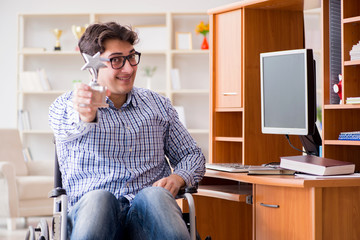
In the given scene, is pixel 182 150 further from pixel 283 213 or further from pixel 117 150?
pixel 283 213

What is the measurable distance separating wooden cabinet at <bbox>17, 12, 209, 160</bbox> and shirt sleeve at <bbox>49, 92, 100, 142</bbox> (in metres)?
3.96

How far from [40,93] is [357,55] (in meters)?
4.40

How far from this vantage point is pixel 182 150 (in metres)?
2.28

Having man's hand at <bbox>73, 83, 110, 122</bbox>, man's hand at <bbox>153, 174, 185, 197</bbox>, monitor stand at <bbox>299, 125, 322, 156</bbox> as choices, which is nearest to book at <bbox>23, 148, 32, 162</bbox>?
monitor stand at <bbox>299, 125, 322, 156</bbox>

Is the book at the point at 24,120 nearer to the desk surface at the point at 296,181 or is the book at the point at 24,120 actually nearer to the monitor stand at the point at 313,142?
the monitor stand at the point at 313,142

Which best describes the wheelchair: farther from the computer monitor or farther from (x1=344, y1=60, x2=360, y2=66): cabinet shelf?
(x1=344, y1=60, x2=360, y2=66): cabinet shelf

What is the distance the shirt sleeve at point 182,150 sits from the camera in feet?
7.26

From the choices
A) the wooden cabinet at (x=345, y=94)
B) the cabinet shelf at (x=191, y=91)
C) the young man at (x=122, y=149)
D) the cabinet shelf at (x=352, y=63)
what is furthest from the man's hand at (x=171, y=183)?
the cabinet shelf at (x=191, y=91)

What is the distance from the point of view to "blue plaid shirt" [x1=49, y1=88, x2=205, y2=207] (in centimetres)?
206

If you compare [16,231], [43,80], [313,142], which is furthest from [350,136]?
[43,80]

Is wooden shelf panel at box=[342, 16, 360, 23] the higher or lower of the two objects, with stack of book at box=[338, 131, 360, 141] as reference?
higher

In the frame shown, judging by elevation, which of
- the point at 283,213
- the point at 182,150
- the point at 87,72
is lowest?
the point at 283,213

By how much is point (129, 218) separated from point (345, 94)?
1124 mm

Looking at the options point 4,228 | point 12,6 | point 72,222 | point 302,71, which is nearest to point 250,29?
point 302,71
